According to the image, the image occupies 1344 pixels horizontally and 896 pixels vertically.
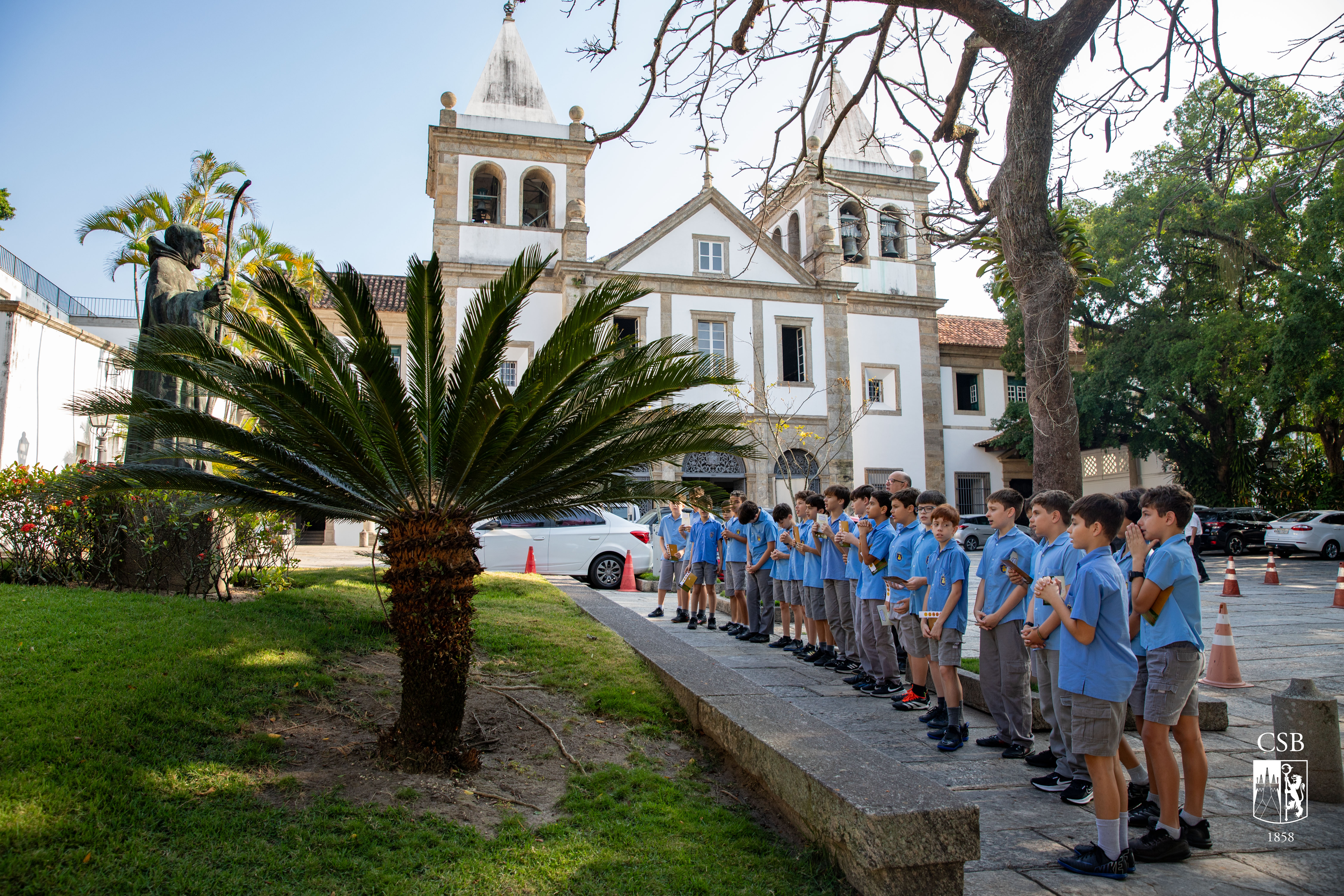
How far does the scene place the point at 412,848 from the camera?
3594mm

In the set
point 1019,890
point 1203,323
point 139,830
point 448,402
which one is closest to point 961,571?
point 1019,890

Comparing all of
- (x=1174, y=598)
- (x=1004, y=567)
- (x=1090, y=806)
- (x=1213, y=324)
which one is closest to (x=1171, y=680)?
(x=1174, y=598)

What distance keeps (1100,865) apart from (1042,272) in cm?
326

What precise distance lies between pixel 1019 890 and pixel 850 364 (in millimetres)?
24837

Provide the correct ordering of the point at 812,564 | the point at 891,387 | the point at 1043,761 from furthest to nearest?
1. the point at 891,387
2. the point at 812,564
3. the point at 1043,761

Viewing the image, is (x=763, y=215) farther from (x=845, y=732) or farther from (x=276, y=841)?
(x=276, y=841)

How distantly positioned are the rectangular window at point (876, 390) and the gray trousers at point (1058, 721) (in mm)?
23314

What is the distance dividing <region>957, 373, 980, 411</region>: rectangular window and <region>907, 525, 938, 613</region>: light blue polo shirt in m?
25.5

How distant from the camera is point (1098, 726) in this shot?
3771 mm

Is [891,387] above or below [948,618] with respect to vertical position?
above

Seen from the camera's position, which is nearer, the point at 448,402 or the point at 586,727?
the point at 448,402

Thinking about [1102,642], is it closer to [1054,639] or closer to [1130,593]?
[1054,639]

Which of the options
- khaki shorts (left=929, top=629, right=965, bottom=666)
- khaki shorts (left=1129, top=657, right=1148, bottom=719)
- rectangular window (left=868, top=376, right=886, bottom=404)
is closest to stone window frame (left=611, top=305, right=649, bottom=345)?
rectangular window (left=868, top=376, right=886, bottom=404)

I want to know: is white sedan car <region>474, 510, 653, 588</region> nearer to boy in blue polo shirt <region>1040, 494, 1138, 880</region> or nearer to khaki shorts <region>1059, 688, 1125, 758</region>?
boy in blue polo shirt <region>1040, 494, 1138, 880</region>
